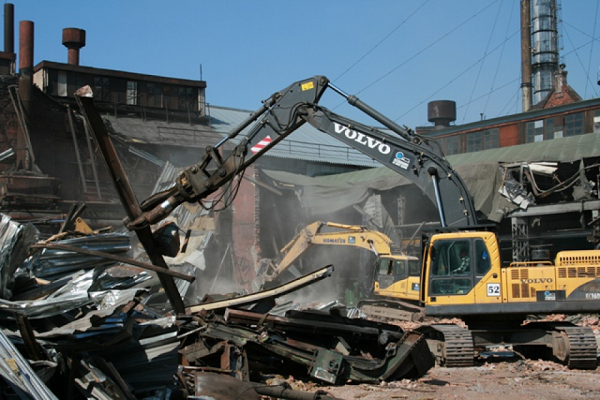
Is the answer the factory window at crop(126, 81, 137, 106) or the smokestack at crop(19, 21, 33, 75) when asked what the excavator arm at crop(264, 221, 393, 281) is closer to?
the factory window at crop(126, 81, 137, 106)

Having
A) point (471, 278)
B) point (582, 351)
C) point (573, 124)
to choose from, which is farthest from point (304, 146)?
point (582, 351)

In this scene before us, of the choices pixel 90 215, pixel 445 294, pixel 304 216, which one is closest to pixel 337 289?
pixel 304 216

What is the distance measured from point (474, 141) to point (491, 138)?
1207mm

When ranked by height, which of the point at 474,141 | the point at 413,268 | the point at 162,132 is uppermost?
the point at 474,141

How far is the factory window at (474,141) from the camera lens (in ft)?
136

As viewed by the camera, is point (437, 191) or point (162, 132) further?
point (162, 132)

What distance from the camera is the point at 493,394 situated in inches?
415

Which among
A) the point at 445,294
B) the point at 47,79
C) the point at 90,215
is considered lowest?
the point at 445,294

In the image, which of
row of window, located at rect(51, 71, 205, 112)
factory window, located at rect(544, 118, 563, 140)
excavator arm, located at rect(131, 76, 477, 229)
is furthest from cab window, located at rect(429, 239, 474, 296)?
row of window, located at rect(51, 71, 205, 112)

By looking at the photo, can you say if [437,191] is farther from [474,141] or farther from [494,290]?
[474,141]

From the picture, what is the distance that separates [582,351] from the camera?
13.2 meters

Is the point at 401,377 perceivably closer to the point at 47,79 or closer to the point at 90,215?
the point at 90,215

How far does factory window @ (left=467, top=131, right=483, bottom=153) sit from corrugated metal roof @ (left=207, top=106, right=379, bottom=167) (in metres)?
5.95

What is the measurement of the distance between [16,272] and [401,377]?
601 centimetres
